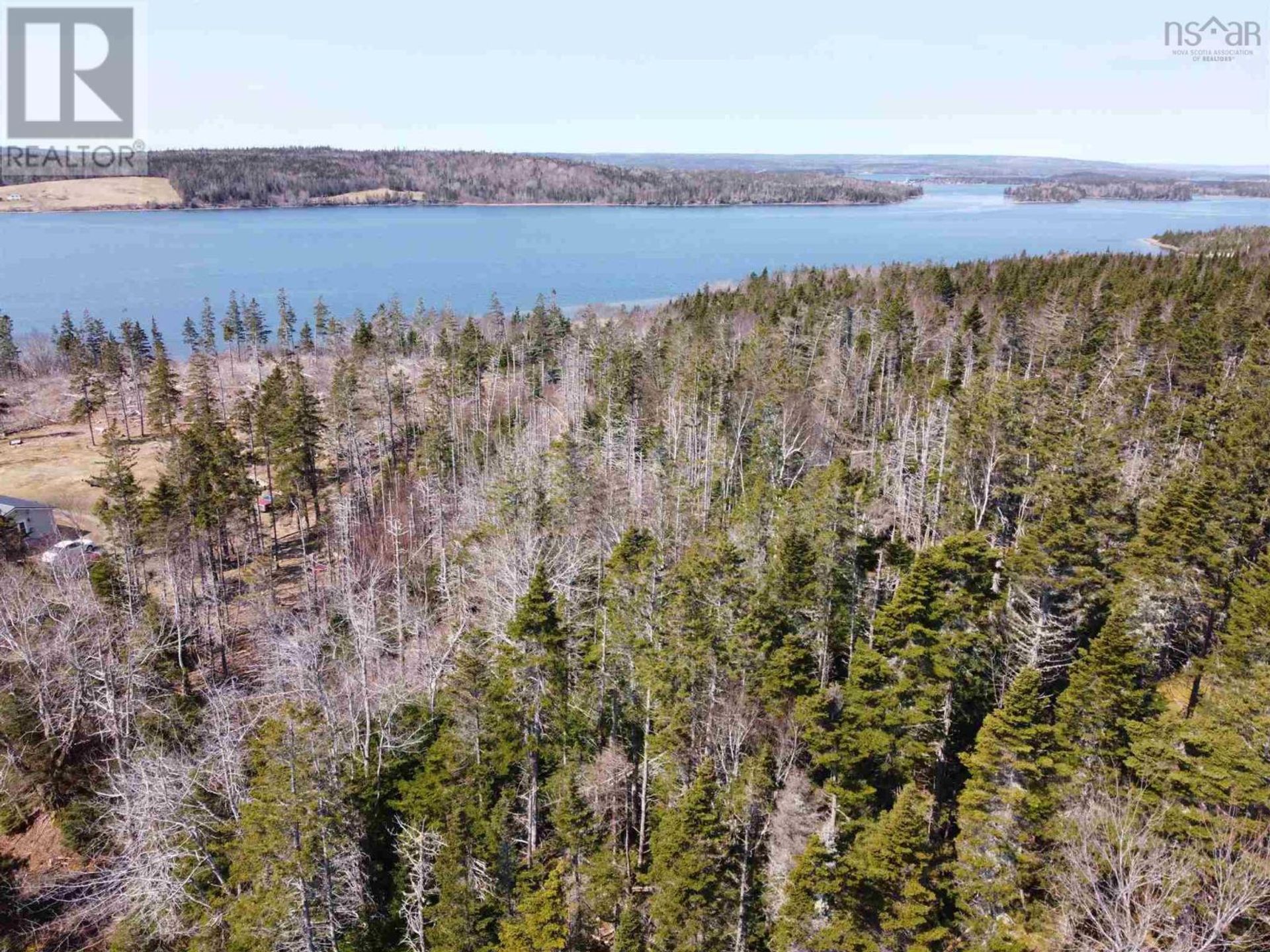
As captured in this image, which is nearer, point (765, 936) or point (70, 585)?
point (765, 936)

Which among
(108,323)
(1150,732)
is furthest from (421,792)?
(108,323)

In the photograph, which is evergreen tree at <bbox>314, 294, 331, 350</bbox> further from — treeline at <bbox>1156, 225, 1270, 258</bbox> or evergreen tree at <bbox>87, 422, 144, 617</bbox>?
treeline at <bbox>1156, 225, 1270, 258</bbox>

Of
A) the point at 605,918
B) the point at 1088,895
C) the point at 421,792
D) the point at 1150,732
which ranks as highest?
the point at 1150,732

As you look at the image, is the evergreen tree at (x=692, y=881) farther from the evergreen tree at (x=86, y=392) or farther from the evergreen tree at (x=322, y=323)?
the evergreen tree at (x=322, y=323)

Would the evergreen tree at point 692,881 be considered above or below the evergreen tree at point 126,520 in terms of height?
below

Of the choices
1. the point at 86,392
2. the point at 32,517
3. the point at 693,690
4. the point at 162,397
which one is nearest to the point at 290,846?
the point at 693,690

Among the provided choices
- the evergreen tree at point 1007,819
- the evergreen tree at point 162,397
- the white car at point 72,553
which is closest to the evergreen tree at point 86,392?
the evergreen tree at point 162,397

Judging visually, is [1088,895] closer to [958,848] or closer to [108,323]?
[958,848]
